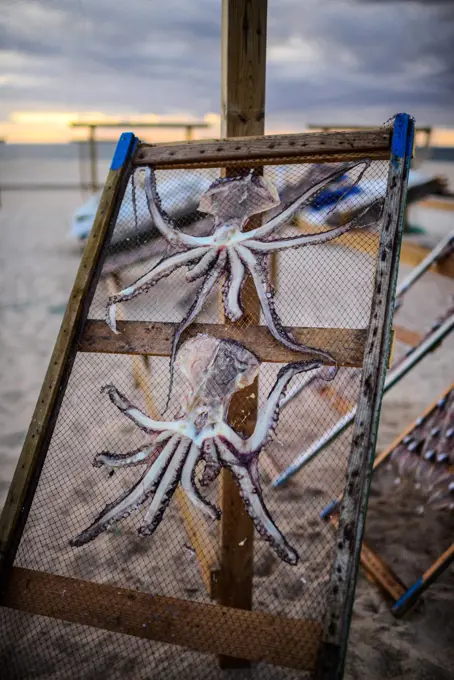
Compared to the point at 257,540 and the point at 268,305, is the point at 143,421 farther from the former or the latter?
the point at 257,540

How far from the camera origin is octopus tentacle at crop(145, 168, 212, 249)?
7.91ft

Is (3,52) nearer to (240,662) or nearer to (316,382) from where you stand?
(316,382)

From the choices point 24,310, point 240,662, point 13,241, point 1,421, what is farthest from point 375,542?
point 13,241

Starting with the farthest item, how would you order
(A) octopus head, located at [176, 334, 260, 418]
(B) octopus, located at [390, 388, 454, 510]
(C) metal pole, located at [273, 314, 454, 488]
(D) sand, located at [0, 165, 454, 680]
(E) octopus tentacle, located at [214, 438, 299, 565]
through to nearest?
(B) octopus, located at [390, 388, 454, 510]
(C) metal pole, located at [273, 314, 454, 488]
(D) sand, located at [0, 165, 454, 680]
(A) octopus head, located at [176, 334, 260, 418]
(E) octopus tentacle, located at [214, 438, 299, 565]

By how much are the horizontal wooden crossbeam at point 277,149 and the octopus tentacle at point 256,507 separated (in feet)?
4.26

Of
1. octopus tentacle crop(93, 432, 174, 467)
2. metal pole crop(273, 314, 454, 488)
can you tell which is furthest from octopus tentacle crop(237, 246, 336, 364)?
metal pole crop(273, 314, 454, 488)

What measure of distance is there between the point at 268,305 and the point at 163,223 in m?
0.70

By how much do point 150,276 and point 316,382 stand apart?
98.7 inches

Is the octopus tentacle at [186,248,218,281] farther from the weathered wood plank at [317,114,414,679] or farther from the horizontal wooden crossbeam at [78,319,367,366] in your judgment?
the weathered wood plank at [317,114,414,679]

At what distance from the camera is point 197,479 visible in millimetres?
2873

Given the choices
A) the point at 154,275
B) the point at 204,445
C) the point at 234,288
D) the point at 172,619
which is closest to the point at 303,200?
the point at 234,288

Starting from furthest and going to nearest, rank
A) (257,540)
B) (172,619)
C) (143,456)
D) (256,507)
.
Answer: (257,540), (143,456), (256,507), (172,619)

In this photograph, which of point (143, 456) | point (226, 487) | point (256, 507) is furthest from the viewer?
point (226, 487)

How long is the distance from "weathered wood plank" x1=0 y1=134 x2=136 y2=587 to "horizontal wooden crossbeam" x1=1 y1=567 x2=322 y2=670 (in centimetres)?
19
